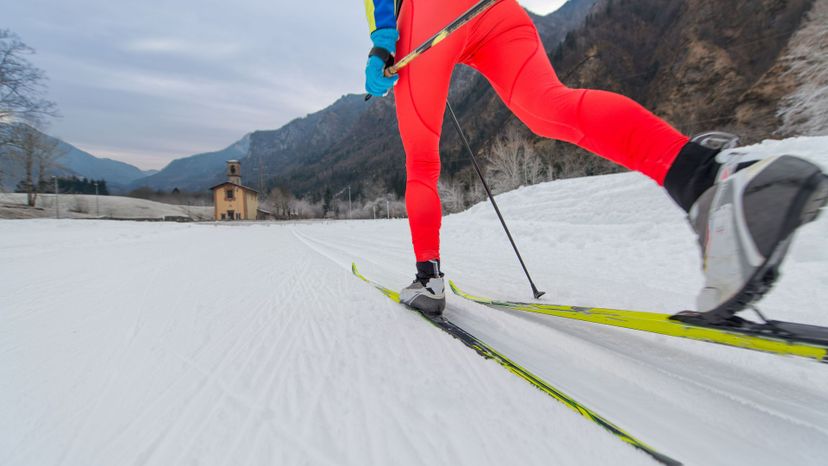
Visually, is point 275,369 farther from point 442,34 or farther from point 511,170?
point 511,170

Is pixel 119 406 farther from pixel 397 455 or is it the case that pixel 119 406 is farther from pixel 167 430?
pixel 397 455

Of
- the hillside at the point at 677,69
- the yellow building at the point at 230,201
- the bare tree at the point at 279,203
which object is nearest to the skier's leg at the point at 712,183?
the hillside at the point at 677,69

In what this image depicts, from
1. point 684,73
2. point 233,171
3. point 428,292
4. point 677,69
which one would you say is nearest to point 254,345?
point 428,292

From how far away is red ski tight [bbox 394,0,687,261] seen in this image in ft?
3.56

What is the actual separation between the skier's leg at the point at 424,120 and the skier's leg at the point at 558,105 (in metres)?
0.19

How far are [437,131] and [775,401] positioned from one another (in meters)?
1.43

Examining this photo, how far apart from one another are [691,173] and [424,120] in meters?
1.04

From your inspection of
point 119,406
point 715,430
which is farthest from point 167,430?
point 715,430

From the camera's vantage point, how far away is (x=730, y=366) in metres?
0.96

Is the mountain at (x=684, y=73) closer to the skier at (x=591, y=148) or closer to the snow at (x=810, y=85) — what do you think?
the snow at (x=810, y=85)

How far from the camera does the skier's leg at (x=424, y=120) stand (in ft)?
4.88

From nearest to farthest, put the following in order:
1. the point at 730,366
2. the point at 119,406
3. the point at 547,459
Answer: the point at 547,459
the point at 119,406
the point at 730,366

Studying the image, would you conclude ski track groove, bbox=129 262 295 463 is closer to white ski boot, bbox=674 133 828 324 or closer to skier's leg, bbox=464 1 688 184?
white ski boot, bbox=674 133 828 324

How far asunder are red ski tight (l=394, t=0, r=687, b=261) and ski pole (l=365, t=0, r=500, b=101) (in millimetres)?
30
